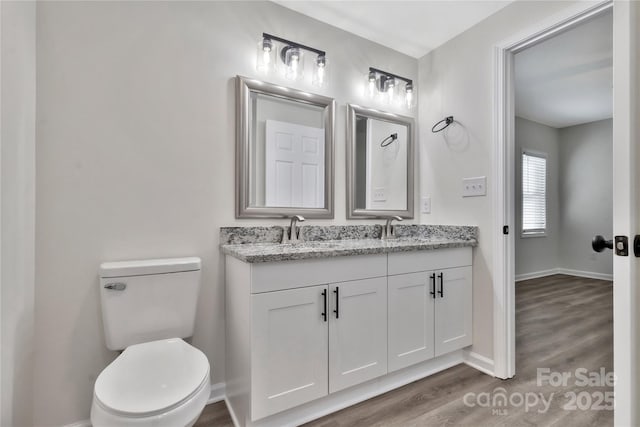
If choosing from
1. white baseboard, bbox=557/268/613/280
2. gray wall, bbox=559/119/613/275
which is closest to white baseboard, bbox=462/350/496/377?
gray wall, bbox=559/119/613/275

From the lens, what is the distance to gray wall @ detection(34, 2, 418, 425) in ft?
4.58

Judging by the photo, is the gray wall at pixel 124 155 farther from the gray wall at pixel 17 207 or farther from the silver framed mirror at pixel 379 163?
the silver framed mirror at pixel 379 163

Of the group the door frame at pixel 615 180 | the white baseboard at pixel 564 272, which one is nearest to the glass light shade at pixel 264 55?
the door frame at pixel 615 180

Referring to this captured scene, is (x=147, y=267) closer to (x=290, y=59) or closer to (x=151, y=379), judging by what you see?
(x=151, y=379)

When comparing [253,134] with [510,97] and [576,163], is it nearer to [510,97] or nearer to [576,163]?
[510,97]

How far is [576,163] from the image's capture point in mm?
4969

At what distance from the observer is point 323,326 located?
1522 mm

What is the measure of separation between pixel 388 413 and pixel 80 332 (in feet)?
5.15

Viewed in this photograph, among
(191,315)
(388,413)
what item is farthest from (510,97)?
(191,315)

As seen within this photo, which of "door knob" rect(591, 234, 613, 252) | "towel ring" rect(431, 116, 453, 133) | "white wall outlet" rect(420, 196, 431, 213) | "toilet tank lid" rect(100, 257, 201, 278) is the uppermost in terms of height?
"towel ring" rect(431, 116, 453, 133)

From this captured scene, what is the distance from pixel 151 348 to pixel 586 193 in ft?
20.0

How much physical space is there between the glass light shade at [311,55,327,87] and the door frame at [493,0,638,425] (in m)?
1.10

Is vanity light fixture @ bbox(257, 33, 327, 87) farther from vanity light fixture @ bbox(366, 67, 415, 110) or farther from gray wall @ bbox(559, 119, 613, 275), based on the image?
gray wall @ bbox(559, 119, 613, 275)

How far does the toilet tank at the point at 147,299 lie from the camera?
1.38 metres
